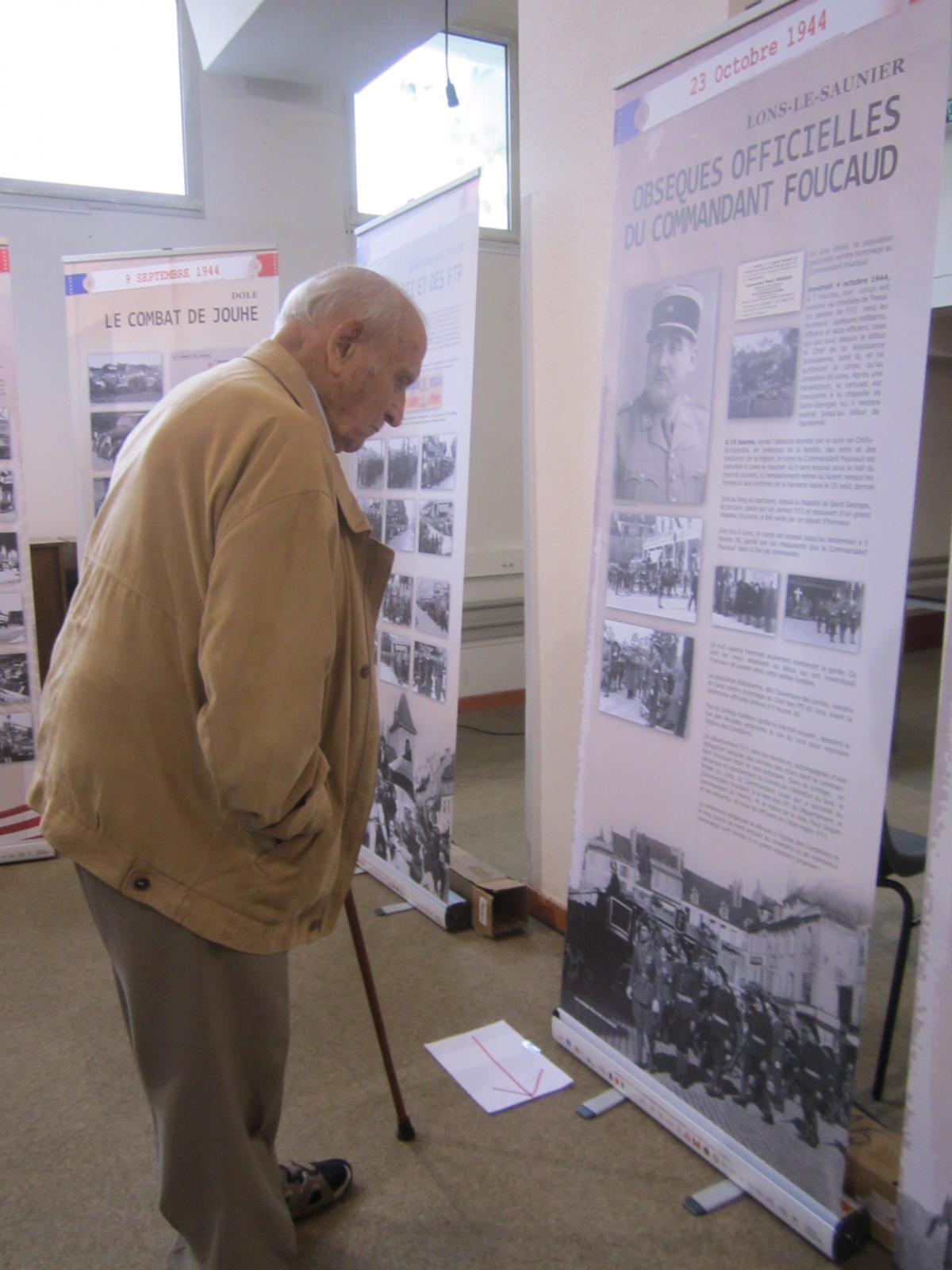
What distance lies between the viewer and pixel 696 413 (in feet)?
6.32

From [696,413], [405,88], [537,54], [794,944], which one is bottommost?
[794,944]

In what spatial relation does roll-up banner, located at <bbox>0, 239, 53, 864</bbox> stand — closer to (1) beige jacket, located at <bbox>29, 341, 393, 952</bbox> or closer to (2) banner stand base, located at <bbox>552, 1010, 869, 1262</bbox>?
(2) banner stand base, located at <bbox>552, 1010, 869, 1262</bbox>

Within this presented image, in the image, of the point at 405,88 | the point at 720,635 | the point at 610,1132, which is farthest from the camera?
the point at 405,88

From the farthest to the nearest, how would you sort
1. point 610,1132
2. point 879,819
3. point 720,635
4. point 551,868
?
point 551,868, point 610,1132, point 720,635, point 879,819

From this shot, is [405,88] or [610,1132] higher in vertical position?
[405,88]

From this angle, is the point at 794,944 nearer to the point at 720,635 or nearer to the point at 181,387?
the point at 720,635

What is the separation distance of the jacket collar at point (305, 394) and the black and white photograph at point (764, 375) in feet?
2.58

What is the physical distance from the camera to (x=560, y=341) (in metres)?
2.76

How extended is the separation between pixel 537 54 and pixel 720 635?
1.82 meters

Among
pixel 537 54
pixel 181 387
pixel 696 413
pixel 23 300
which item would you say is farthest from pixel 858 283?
pixel 23 300

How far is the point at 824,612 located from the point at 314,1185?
1390 mm

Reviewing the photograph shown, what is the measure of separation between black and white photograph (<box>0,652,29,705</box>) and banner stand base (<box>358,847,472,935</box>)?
1397 mm

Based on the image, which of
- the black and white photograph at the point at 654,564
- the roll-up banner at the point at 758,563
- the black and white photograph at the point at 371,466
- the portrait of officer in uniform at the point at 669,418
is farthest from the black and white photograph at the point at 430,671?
the portrait of officer in uniform at the point at 669,418

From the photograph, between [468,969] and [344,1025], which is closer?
[344,1025]
